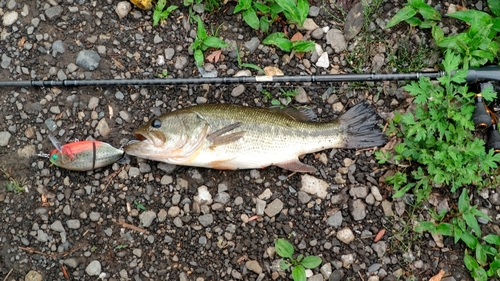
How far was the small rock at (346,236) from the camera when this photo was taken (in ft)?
16.0

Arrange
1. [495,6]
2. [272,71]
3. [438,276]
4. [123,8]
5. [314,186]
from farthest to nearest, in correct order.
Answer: [123,8]
[272,71]
[495,6]
[314,186]
[438,276]

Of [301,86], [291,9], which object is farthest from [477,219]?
[291,9]

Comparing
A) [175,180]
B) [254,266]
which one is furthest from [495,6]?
[175,180]

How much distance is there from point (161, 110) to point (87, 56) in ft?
3.19

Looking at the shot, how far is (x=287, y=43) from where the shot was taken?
5184mm

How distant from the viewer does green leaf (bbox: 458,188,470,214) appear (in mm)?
4757

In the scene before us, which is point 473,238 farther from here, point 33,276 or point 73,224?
point 33,276

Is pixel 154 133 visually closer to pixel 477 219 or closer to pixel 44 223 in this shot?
pixel 44 223

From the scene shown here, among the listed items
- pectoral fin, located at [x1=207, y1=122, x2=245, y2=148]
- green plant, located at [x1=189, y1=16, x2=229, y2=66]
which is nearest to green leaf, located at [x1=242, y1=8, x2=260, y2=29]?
green plant, located at [x1=189, y1=16, x2=229, y2=66]

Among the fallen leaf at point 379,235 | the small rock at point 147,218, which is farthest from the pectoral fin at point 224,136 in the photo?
the fallen leaf at point 379,235

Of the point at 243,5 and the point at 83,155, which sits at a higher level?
the point at 243,5

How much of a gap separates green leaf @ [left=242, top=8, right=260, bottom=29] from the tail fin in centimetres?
132

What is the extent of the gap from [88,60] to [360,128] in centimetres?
287

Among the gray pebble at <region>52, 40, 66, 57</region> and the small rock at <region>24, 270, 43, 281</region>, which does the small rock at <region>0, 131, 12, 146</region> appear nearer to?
the gray pebble at <region>52, 40, 66, 57</region>
